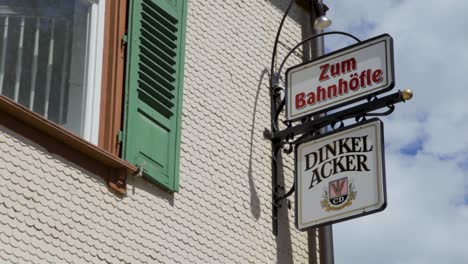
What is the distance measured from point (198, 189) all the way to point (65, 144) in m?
1.75

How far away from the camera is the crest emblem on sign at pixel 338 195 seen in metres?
11.2

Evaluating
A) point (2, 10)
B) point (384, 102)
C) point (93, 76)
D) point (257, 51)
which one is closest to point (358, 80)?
point (384, 102)

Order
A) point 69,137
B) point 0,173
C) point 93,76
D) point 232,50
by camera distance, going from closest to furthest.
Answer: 1. point 0,173
2. point 69,137
3. point 93,76
4. point 232,50

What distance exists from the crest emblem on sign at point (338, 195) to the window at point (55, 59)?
251cm

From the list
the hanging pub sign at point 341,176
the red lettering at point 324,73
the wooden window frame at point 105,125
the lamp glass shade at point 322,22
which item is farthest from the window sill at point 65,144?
the lamp glass shade at point 322,22

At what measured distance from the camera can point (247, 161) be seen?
11.6m

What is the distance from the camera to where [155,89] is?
10.5m

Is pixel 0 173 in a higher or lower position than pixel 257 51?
lower

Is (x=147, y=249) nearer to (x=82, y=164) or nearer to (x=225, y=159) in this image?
(x=82, y=164)

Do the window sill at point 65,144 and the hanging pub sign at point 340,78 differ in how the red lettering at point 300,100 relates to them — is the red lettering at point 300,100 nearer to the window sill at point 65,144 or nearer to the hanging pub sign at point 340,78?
the hanging pub sign at point 340,78

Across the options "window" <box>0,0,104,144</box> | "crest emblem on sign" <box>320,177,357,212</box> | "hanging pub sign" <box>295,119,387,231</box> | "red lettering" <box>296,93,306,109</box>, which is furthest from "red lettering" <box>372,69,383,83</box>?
"window" <box>0,0,104,144</box>

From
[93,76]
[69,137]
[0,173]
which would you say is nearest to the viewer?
[0,173]

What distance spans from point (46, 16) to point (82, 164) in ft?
4.03

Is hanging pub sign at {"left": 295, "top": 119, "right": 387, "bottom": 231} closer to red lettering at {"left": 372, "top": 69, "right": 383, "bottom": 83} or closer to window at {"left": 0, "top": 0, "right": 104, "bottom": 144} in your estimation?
red lettering at {"left": 372, "top": 69, "right": 383, "bottom": 83}
